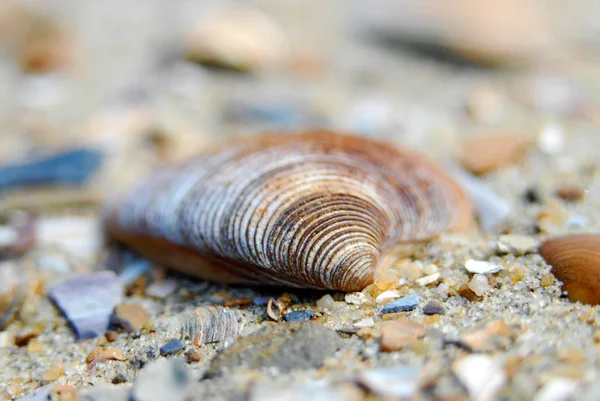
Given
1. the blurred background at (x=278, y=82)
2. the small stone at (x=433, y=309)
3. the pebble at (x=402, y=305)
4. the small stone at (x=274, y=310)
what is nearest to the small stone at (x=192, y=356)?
the small stone at (x=274, y=310)

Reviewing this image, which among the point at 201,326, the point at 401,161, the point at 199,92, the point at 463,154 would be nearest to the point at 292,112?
the point at 199,92

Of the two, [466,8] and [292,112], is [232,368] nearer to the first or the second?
[292,112]

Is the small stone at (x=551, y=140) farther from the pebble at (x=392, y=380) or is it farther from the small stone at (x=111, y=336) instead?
the small stone at (x=111, y=336)

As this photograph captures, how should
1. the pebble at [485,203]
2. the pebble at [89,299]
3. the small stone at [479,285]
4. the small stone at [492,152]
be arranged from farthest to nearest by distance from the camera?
the small stone at [492,152] → the pebble at [485,203] → the pebble at [89,299] → the small stone at [479,285]

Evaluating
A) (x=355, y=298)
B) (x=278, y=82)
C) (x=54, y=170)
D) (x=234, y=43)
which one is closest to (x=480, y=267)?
(x=355, y=298)

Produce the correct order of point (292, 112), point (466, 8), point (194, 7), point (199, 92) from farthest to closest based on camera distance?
point (194, 7) < point (466, 8) < point (199, 92) < point (292, 112)

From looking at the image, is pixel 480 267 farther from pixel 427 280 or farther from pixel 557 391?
pixel 557 391

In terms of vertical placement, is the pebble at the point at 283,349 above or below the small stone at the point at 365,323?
below
